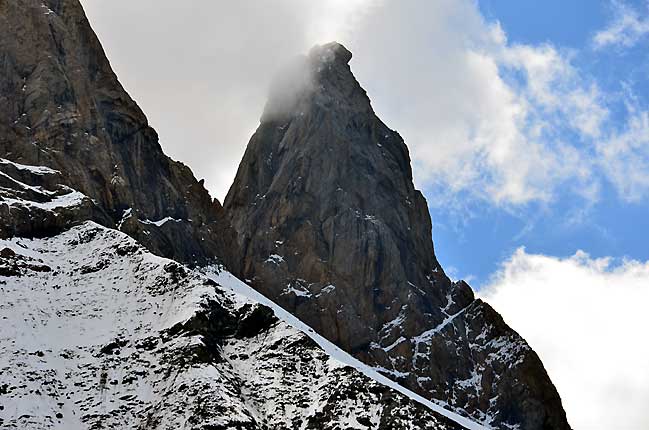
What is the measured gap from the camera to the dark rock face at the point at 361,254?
14712 centimetres

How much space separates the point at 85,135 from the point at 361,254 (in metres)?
44.8

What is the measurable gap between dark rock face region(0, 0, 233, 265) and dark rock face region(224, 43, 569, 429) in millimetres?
15761

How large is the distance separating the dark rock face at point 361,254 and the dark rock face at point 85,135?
51.7 feet

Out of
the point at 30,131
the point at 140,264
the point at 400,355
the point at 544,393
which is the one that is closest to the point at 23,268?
the point at 140,264

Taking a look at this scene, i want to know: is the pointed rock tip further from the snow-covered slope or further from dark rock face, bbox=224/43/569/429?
the snow-covered slope

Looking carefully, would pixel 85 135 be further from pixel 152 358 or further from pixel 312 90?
pixel 312 90

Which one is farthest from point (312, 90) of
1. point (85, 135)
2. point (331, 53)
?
point (85, 135)

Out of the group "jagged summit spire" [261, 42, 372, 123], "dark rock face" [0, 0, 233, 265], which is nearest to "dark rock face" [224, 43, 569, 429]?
"jagged summit spire" [261, 42, 372, 123]

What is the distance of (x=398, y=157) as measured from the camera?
602ft

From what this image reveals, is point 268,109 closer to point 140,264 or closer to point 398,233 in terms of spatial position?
point 398,233

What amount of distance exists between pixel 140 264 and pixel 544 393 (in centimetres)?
6683

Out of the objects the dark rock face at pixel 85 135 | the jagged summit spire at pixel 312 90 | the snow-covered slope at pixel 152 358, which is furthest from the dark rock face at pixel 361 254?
the snow-covered slope at pixel 152 358

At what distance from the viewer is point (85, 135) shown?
127 m

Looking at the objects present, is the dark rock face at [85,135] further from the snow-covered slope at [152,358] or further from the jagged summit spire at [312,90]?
the jagged summit spire at [312,90]
